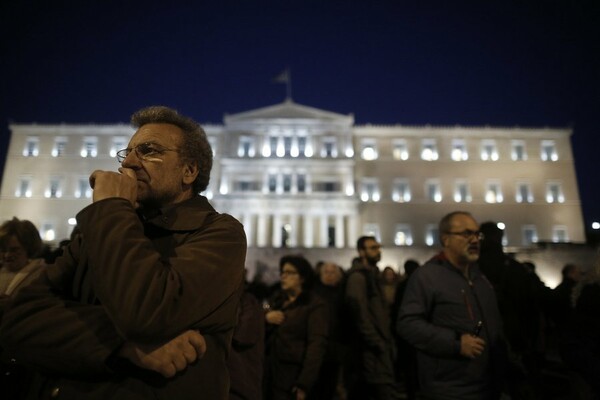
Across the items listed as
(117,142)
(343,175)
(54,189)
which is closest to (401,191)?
(343,175)

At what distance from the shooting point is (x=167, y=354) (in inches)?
52.5

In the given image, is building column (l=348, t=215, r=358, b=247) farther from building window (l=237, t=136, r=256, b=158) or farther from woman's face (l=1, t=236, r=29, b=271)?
woman's face (l=1, t=236, r=29, b=271)

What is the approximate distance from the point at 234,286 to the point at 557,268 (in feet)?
92.7

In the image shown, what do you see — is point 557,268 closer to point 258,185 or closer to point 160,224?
point 258,185

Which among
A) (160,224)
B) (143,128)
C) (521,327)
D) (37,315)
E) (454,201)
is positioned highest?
(454,201)

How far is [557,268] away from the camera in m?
24.5

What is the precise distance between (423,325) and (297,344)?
1413 millimetres

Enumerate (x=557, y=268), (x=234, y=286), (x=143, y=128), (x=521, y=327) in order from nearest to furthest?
(x=234, y=286) < (x=143, y=128) < (x=521, y=327) < (x=557, y=268)

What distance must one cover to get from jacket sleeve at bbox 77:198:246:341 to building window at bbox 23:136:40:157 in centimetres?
4368

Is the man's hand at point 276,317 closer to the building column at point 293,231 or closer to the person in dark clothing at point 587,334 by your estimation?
the person in dark clothing at point 587,334

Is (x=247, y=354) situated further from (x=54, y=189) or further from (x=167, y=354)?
(x=54, y=189)

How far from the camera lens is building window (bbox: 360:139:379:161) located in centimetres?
3703

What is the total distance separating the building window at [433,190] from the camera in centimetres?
3600

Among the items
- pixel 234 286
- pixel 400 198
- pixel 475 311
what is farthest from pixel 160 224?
pixel 400 198
